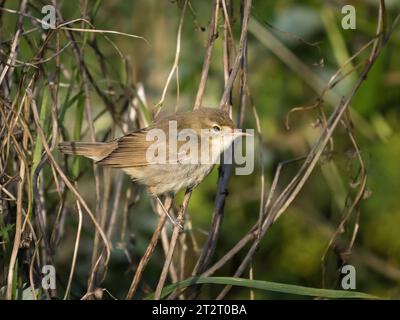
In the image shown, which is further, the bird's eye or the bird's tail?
the bird's eye

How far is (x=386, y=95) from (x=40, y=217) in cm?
311

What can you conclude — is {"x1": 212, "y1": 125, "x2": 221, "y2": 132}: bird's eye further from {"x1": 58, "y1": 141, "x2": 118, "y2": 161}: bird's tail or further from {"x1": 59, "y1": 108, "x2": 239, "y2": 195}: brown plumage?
{"x1": 58, "y1": 141, "x2": 118, "y2": 161}: bird's tail

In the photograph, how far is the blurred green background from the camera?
4.91m

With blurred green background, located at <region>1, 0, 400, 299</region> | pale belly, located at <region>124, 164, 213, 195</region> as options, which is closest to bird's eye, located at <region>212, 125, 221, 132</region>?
pale belly, located at <region>124, 164, 213, 195</region>

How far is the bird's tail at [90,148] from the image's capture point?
3.46m

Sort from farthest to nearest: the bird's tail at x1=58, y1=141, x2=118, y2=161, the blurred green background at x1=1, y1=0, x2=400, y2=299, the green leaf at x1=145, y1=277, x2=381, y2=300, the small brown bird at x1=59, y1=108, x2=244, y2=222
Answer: the blurred green background at x1=1, y1=0, x2=400, y2=299
the small brown bird at x1=59, y1=108, x2=244, y2=222
the bird's tail at x1=58, y1=141, x2=118, y2=161
the green leaf at x1=145, y1=277, x2=381, y2=300

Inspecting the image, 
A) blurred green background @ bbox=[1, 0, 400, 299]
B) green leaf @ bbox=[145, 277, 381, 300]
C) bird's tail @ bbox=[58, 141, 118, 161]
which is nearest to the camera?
green leaf @ bbox=[145, 277, 381, 300]

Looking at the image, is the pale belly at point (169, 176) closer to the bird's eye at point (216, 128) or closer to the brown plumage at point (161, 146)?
the brown plumage at point (161, 146)

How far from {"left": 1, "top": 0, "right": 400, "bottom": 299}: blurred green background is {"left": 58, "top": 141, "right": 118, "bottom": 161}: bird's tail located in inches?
36.6

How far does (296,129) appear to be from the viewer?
5.45 meters

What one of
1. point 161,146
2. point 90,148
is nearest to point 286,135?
point 161,146

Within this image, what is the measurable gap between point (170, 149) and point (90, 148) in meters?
0.44
